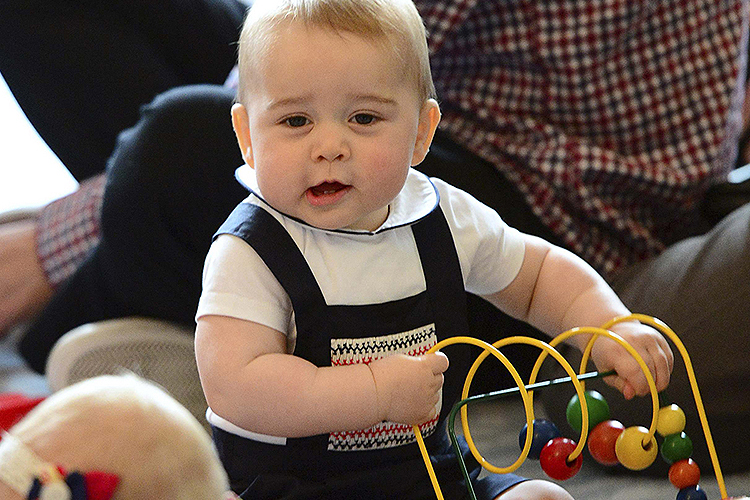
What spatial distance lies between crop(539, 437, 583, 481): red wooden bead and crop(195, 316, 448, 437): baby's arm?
0.12 m

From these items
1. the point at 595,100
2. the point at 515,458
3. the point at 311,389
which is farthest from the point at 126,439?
the point at 595,100

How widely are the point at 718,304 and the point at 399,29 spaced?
59 cm

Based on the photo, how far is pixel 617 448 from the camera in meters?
0.76

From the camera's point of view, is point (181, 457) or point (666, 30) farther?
point (666, 30)

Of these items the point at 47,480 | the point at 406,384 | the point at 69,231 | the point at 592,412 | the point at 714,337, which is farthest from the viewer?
A: the point at 69,231

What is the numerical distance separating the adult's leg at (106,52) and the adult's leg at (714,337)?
772 millimetres

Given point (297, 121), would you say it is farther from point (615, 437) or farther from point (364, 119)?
point (615, 437)

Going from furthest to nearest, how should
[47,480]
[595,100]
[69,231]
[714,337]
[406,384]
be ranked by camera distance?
[69,231], [595,100], [714,337], [406,384], [47,480]

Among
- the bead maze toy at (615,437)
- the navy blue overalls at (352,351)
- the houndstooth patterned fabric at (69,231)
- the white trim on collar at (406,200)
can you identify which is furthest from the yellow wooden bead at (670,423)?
the houndstooth patterned fabric at (69,231)

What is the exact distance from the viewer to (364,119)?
0.75 m

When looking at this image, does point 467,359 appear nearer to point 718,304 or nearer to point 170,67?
point 718,304

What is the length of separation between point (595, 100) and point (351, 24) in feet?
1.96

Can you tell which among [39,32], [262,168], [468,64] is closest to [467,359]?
[262,168]

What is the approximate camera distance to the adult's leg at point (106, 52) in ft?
4.48
